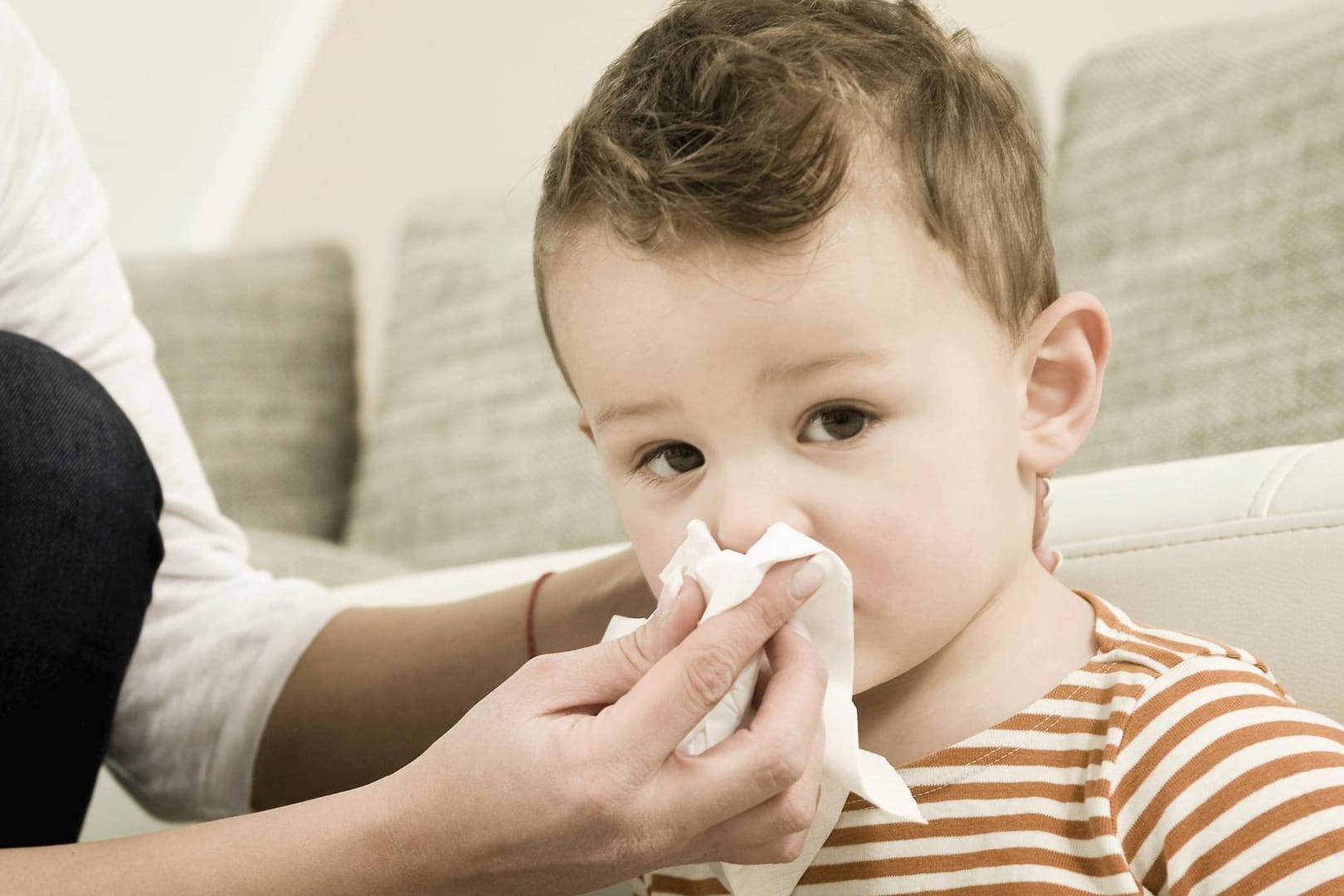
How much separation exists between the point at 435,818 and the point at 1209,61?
→ 1605 millimetres

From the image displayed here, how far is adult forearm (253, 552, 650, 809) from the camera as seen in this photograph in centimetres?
108

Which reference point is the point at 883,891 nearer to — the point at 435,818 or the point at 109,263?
the point at 435,818

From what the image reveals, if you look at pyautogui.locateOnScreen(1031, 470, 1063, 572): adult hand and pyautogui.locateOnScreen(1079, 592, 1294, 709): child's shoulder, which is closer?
pyautogui.locateOnScreen(1079, 592, 1294, 709): child's shoulder

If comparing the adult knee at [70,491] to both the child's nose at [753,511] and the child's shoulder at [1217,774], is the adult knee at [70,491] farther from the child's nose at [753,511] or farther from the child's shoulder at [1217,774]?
the child's shoulder at [1217,774]

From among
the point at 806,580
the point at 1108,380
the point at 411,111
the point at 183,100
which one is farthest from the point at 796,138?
the point at 183,100

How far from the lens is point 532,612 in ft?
3.57

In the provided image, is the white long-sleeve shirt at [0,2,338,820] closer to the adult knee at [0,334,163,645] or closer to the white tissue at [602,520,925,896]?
the adult knee at [0,334,163,645]

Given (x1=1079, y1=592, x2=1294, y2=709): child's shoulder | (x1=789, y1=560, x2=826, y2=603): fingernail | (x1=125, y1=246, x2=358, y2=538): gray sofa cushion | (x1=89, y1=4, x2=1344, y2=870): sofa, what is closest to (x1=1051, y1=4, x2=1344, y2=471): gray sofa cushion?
(x1=89, y1=4, x2=1344, y2=870): sofa

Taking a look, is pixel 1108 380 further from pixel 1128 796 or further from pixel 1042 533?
pixel 1128 796

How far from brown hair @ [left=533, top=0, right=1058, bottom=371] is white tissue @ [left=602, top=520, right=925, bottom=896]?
6.9 inches

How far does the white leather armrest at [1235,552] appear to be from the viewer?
85 centimetres

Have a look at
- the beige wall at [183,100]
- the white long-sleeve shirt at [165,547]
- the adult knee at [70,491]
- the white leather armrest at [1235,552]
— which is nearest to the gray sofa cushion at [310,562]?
the white long-sleeve shirt at [165,547]

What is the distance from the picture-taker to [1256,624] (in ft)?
2.87

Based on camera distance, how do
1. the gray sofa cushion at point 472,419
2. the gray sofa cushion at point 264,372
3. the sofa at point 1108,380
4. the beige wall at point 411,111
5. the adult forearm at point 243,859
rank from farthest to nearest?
the beige wall at point 411,111 < the gray sofa cushion at point 264,372 < the gray sofa cushion at point 472,419 < the sofa at point 1108,380 < the adult forearm at point 243,859
